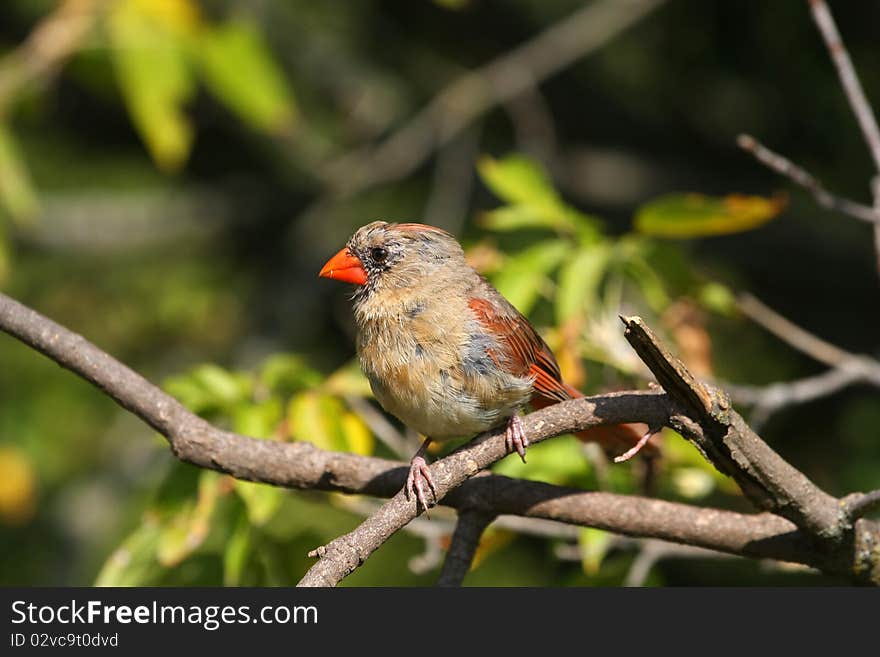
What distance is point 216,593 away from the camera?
3018 mm

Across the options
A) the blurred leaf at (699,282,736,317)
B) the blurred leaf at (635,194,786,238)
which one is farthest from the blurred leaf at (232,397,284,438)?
the blurred leaf at (699,282,736,317)

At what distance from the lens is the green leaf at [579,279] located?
342cm

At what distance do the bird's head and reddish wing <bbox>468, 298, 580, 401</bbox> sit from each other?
0.20 m

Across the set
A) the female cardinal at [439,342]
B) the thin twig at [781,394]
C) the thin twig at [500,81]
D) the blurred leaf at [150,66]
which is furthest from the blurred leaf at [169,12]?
the thin twig at [781,394]

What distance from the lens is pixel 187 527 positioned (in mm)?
3221

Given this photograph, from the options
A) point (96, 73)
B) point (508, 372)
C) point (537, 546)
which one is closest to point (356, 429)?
point (508, 372)

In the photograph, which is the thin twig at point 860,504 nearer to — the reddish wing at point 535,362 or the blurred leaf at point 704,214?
the reddish wing at point 535,362

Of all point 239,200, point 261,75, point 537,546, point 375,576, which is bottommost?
point 375,576

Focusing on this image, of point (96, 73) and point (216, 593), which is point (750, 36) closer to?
point (96, 73)

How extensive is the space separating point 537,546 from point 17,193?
3.19 metres

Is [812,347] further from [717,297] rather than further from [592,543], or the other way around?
[592,543]

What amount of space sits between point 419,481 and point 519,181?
134 centimetres

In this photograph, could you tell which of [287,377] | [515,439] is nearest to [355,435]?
[287,377]

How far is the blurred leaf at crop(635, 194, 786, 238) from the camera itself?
339cm
